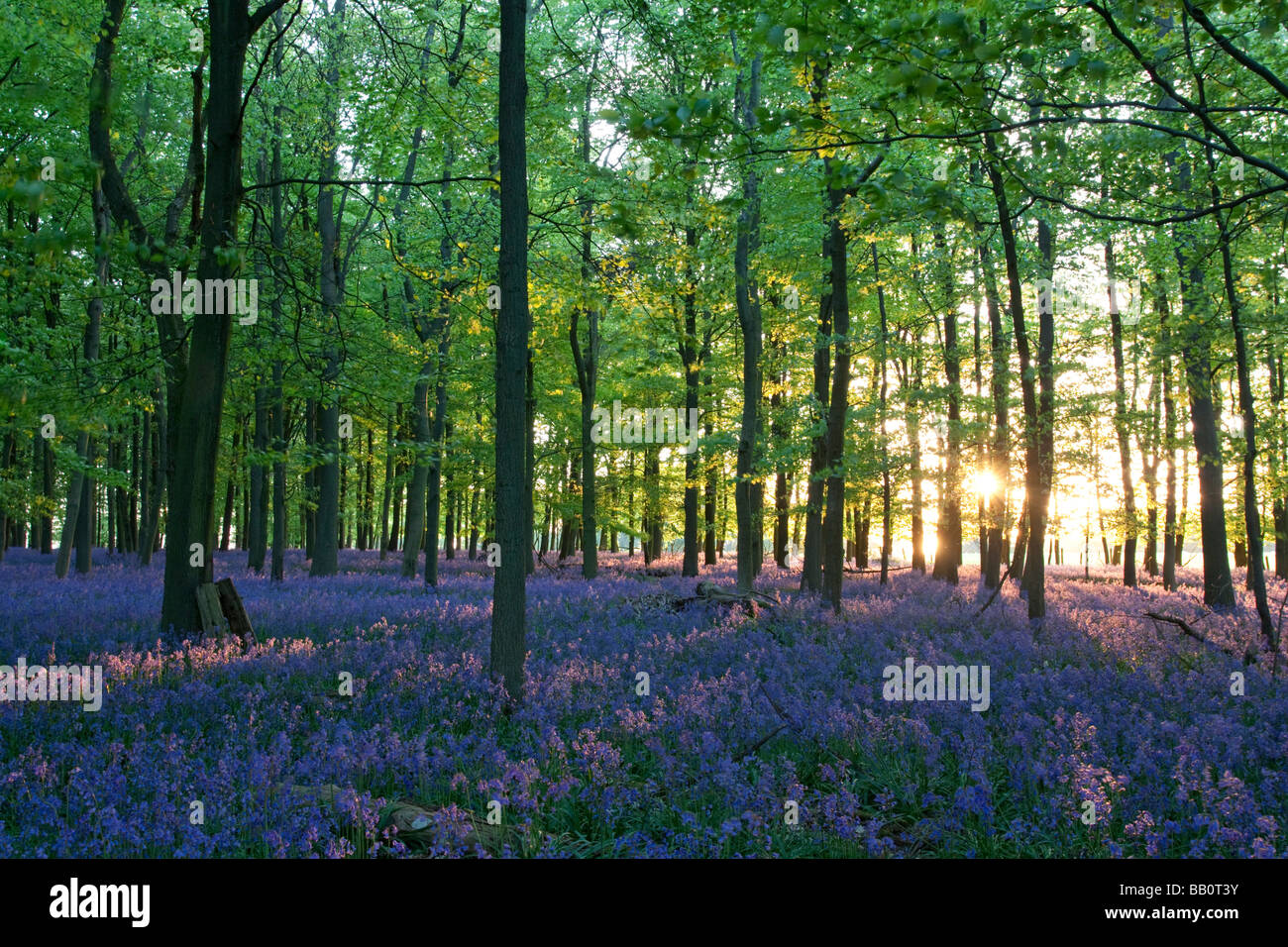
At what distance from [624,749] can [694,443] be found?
1565 centimetres

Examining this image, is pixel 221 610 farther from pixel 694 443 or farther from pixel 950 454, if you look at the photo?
pixel 950 454

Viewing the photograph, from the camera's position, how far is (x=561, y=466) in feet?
115

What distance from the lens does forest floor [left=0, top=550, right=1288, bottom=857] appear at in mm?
4203

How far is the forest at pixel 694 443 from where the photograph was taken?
181 inches

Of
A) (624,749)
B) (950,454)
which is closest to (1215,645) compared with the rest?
(950,454)

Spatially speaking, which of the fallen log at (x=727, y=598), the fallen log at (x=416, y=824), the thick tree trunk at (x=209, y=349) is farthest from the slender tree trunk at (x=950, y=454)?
the fallen log at (x=416, y=824)

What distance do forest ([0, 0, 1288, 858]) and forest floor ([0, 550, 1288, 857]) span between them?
0.16 ft

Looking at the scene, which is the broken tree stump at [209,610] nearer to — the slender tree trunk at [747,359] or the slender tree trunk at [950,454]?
the slender tree trunk at [747,359]

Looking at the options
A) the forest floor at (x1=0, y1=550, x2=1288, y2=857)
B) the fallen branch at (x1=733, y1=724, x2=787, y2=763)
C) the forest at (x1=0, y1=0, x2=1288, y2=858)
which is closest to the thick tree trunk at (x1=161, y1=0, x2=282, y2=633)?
the forest at (x1=0, y1=0, x2=1288, y2=858)

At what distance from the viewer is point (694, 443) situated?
21031 mm

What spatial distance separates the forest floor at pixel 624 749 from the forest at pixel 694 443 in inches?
1.9
